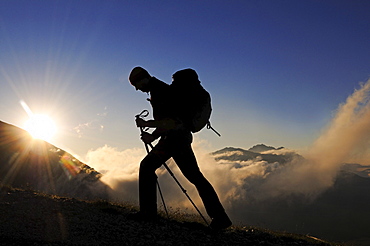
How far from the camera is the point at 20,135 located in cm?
4672

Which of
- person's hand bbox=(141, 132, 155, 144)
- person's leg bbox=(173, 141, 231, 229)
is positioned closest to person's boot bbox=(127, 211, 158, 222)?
person's leg bbox=(173, 141, 231, 229)

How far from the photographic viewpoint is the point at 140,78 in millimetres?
6762

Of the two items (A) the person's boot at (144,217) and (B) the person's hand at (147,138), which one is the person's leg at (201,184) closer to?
(B) the person's hand at (147,138)

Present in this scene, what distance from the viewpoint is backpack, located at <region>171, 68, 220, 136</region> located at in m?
6.48

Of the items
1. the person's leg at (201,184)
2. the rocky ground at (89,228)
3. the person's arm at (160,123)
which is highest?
the person's arm at (160,123)

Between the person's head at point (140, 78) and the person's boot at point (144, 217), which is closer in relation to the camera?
the person's boot at point (144, 217)

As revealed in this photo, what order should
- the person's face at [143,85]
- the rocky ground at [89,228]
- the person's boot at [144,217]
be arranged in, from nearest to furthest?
the rocky ground at [89,228], the person's boot at [144,217], the person's face at [143,85]

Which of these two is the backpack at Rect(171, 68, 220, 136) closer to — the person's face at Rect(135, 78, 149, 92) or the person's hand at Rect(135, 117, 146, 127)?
the person's face at Rect(135, 78, 149, 92)

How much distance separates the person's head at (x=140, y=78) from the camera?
676cm

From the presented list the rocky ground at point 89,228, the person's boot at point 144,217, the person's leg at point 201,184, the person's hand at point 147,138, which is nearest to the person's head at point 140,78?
the person's hand at point 147,138

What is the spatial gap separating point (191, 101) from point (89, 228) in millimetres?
3124

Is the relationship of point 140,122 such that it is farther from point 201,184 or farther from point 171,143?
point 201,184

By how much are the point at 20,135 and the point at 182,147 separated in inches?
1863

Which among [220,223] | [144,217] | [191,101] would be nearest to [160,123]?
[191,101]
